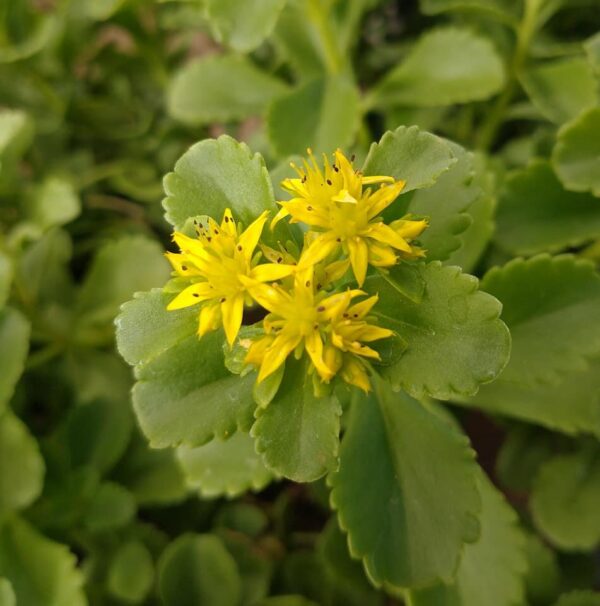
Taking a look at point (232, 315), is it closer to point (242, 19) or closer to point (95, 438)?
point (242, 19)

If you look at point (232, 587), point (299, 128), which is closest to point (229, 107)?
point (299, 128)

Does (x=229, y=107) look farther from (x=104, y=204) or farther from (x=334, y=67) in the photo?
(x=104, y=204)

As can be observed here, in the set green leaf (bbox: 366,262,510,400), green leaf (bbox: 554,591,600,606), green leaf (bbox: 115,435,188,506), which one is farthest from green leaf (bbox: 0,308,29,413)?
green leaf (bbox: 554,591,600,606)

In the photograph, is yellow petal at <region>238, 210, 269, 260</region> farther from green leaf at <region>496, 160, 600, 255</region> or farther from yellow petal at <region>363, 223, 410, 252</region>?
green leaf at <region>496, 160, 600, 255</region>

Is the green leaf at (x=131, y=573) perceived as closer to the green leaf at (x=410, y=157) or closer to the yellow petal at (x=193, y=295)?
the yellow petal at (x=193, y=295)

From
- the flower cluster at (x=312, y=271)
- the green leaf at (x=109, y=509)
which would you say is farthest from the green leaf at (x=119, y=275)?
the flower cluster at (x=312, y=271)

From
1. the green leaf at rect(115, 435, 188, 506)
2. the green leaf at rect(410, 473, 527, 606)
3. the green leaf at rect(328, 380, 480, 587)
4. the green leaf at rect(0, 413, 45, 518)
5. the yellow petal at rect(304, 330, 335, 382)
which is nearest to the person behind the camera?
the yellow petal at rect(304, 330, 335, 382)

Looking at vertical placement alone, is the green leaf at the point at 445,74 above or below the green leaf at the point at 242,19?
below
